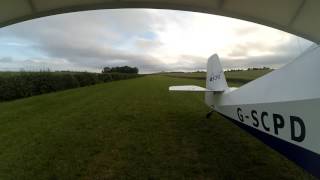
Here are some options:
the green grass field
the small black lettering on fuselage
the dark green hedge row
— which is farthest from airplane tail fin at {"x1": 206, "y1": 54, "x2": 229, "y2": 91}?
the dark green hedge row

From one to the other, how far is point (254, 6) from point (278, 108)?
6.96 feet

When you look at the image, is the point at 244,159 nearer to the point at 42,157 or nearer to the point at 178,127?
the point at 178,127

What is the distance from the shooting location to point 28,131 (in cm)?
764

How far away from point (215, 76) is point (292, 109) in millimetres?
4995

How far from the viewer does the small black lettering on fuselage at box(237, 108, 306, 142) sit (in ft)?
9.31

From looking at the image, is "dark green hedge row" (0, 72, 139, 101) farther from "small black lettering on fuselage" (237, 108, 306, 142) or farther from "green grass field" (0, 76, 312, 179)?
"small black lettering on fuselage" (237, 108, 306, 142)

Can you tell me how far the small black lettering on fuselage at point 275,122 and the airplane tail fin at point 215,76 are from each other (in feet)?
10.0

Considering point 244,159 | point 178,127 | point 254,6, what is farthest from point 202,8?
point 178,127

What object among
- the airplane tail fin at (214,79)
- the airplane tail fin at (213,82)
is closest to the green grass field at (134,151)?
the airplane tail fin at (214,79)

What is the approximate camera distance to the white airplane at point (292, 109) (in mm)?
2673

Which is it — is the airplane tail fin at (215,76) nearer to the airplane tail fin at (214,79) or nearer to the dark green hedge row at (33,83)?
the airplane tail fin at (214,79)

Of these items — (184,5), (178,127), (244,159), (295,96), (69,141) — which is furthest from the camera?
(178,127)

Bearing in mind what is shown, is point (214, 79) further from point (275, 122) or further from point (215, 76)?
point (275, 122)

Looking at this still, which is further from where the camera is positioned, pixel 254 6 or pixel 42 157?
pixel 42 157
